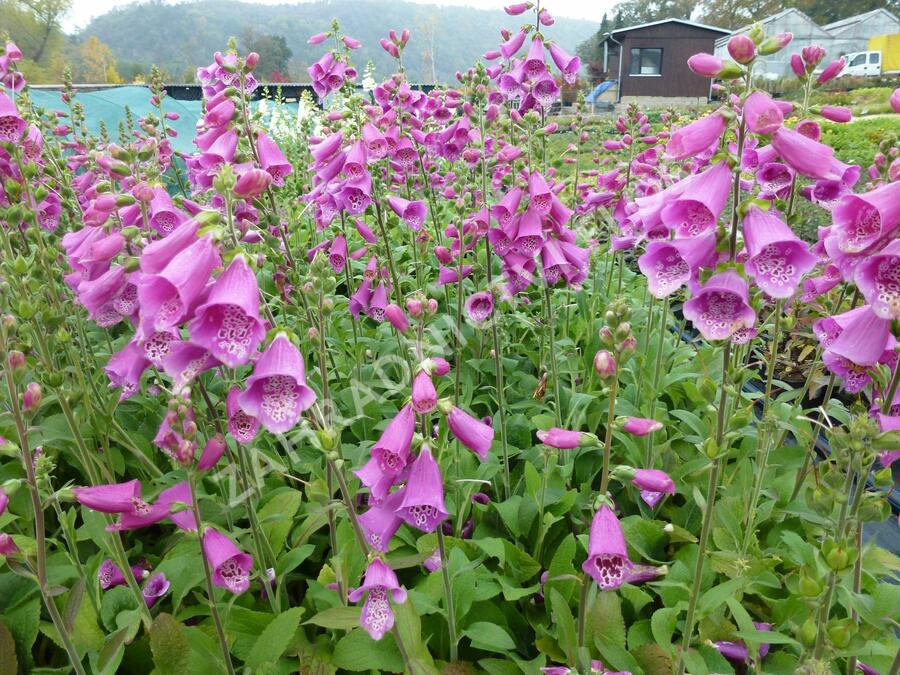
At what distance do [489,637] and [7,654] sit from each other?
1.90m

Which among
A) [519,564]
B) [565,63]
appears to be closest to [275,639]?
[519,564]

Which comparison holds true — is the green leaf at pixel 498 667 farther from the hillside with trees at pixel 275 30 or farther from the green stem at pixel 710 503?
the hillside with trees at pixel 275 30

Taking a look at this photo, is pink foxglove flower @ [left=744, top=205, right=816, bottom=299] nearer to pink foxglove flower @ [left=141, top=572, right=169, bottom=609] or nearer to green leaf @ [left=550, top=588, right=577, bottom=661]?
green leaf @ [left=550, top=588, right=577, bottom=661]

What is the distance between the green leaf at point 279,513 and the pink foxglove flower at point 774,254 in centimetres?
232

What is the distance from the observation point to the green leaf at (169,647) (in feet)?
7.33

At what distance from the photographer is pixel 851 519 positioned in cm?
161

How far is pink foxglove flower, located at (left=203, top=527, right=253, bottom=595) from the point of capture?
2264 mm

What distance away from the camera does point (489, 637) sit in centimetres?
241

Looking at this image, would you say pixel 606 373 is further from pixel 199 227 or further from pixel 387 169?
pixel 387 169

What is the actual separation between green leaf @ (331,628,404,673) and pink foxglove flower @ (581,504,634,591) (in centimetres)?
87

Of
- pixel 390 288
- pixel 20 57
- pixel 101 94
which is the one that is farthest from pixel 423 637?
pixel 101 94

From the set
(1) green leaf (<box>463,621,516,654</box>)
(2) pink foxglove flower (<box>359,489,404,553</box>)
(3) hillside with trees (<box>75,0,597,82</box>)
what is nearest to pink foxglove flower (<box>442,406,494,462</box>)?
(2) pink foxglove flower (<box>359,489,404,553</box>)

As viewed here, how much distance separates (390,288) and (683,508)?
8.70 feet

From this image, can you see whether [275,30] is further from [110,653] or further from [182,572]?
[110,653]
